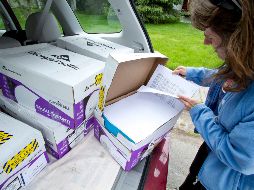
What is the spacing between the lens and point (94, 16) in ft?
8.26

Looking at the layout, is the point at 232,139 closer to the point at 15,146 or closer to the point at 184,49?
the point at 15,146

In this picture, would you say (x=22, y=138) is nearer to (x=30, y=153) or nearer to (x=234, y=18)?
(x=30, y=153)

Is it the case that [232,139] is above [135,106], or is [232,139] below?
above

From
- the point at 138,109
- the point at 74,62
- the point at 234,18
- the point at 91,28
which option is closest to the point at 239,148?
the point at 234,18

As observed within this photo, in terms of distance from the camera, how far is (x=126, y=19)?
1957 mm

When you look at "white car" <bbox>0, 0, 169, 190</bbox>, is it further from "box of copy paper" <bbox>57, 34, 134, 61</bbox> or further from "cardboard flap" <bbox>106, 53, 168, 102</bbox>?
"cardboard flap" <bbox>106, 53, 168, 102</bbox>

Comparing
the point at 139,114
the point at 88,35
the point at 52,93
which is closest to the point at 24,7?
the point at 88,35

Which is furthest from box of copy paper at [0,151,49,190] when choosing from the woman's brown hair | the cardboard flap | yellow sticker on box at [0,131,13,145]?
the woman's brown hair

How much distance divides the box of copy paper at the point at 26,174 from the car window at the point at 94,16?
1.41 metres

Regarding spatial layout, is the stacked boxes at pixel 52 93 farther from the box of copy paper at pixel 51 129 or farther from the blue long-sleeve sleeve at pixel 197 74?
the blue long-sleeve sleeve at pixel 197 74

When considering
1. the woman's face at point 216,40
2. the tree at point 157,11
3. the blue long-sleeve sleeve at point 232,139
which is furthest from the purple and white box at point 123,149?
the tree at point 157,11

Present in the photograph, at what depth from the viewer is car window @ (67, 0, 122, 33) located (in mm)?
2268

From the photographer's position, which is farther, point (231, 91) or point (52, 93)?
point (52, 93)

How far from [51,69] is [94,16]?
1.53m
